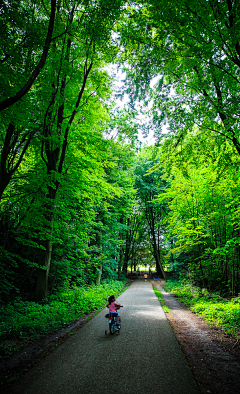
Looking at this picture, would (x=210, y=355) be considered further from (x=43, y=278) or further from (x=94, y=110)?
(x=94, y=110)

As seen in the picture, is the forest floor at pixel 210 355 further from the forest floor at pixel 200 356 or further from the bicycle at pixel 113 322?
the bicycle at pixel 113 322

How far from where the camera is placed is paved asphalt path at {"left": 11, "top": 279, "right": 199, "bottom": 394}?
3.07 m

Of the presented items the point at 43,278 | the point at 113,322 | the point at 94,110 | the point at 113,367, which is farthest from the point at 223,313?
the point at 94,110

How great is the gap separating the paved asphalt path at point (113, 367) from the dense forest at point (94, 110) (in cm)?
332

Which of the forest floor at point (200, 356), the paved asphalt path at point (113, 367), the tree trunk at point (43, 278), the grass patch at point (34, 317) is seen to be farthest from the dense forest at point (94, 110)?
the paved asphalt path at point (113, 367)

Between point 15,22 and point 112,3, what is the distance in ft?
8.97

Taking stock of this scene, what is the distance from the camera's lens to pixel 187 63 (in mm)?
4879

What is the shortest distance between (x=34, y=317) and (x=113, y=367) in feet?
10.7

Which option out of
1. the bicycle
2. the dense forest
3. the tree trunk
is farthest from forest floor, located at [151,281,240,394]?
the tree trunk

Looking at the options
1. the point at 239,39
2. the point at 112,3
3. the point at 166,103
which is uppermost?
the point at 112,3

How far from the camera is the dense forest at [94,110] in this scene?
4387 mm

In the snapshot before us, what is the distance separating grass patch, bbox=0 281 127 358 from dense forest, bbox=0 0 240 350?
0.65m

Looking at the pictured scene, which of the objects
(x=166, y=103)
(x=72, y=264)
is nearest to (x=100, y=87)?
(x=166, y=103)

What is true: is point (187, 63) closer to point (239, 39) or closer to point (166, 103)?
point (239, 39)
